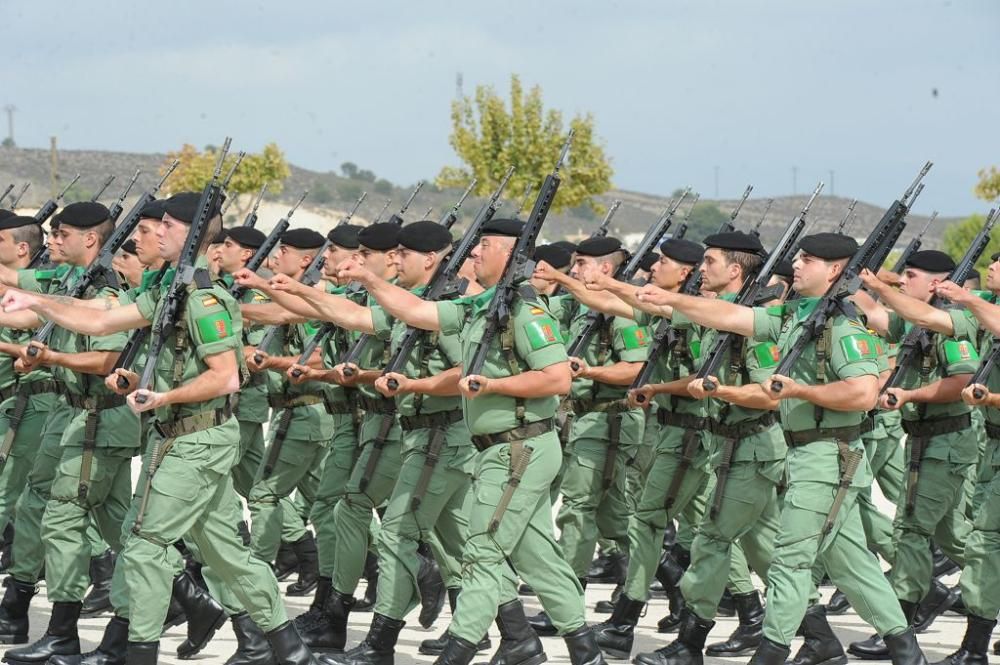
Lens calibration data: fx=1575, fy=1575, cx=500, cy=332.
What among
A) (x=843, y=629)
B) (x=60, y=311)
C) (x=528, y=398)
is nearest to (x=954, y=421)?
(x=843, y=629)

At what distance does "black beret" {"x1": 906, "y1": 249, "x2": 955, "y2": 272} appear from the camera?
9.47 meters

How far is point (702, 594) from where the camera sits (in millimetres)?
7715

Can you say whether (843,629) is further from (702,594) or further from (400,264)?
(400,264)

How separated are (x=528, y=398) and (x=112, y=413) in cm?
215

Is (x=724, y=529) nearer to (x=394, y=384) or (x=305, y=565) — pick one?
Result: (x=394, y=384)

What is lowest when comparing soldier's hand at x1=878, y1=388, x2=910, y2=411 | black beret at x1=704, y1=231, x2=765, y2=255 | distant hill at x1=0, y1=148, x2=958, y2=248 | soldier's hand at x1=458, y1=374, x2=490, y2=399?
distant hill at x1=0, y1=148, x2=958, y2=248

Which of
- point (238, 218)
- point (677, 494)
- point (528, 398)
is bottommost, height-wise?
point (238, 218)

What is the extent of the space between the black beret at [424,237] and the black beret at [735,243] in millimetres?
1361

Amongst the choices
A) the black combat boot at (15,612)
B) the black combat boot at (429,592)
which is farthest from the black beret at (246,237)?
the black combat boot at (15,612)

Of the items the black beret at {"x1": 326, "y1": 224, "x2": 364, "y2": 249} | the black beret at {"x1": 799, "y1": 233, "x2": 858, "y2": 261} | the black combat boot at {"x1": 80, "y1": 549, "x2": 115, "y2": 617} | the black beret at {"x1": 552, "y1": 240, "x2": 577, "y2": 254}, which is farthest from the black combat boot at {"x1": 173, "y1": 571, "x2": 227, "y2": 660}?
the black beret at {"x1": 552, "y1": 240, "x2": 577, "y2": 254}

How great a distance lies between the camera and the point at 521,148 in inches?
A: 1532

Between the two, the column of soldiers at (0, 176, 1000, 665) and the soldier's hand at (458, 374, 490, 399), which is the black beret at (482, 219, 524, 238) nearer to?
the column of soldiers at (0, 176, 1000, 665)

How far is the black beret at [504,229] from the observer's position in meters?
7.61

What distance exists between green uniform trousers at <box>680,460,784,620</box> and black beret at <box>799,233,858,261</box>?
112 centimetres
